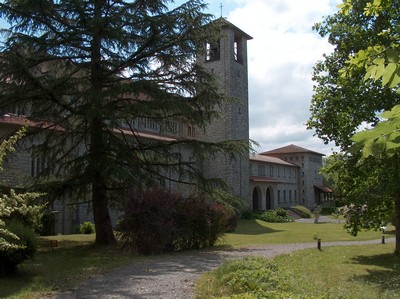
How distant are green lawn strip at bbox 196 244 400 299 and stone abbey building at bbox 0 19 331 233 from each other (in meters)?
6.61

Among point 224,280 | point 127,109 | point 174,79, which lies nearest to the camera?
point 224,280

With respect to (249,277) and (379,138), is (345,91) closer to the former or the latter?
(249,277)

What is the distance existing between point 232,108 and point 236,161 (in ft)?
73.9

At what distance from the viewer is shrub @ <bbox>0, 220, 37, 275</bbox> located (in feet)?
31.9

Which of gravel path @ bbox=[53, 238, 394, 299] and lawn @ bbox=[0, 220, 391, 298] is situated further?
lawn @ bbox=[0, 220, 391, 298]

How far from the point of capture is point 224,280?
26.1 ft

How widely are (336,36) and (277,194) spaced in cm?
4282

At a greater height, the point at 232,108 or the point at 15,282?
the point at 232,108

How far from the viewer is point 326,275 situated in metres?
11.6

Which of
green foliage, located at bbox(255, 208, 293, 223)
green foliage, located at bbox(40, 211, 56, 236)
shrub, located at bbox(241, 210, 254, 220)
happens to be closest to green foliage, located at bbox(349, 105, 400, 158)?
green foliage, located at bbox(40, 211, 56, 236)

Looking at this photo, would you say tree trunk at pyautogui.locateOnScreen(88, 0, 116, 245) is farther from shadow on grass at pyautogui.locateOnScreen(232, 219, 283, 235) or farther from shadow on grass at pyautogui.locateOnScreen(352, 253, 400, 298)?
shadow on grass at pyautogui.locateOnScreen(232, 219, 283, 235)

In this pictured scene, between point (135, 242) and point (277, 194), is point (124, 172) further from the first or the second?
point (277, 194)

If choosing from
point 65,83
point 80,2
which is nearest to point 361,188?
point 65,83

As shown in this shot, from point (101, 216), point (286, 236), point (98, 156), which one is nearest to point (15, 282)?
point (98, 156)
